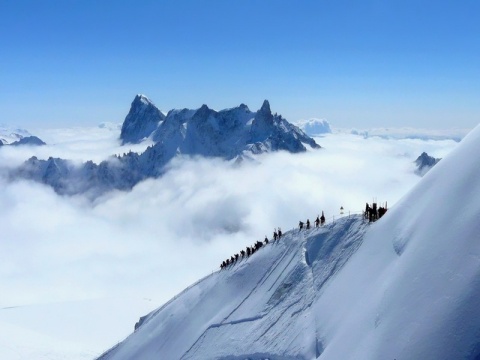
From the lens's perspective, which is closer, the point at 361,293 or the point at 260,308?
the point at 361,293

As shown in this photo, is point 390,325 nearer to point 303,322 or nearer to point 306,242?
point 303,322

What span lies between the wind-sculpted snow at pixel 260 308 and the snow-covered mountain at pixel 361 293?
0.42ft

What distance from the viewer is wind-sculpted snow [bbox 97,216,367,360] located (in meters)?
29.4

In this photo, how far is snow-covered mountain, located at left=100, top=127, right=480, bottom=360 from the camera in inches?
676

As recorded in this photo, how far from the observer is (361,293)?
81.6ft

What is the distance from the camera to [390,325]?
18.8m

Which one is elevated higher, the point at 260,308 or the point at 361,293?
the point at 361,293

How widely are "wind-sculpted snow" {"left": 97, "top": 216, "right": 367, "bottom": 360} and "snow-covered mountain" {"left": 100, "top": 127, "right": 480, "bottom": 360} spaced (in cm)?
13

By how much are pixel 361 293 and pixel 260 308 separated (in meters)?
13.3

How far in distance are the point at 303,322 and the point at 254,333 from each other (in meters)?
5.36

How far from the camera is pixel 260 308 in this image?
1422 inches

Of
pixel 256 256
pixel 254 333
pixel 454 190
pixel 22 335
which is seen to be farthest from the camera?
pixel 22 335

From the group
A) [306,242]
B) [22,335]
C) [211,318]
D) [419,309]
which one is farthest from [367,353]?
[22,335]

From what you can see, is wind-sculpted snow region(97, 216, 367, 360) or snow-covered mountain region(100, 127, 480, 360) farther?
wind-sculpted snow region(97, 216, 367, 360)
